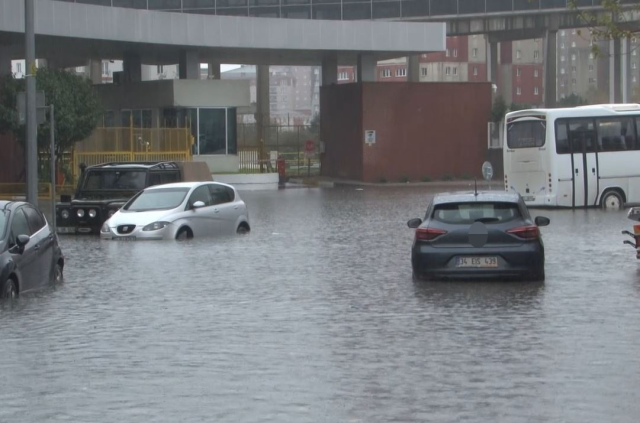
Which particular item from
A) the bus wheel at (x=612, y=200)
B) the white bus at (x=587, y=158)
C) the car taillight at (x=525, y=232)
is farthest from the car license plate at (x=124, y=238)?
the bus wheel at (x=612, y=200)

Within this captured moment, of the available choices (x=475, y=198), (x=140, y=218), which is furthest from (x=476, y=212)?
(x=140, y=218)

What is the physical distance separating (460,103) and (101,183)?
105 feet

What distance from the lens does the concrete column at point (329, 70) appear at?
201 feet

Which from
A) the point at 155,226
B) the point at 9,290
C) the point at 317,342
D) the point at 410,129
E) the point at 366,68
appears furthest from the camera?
the point at 366,68

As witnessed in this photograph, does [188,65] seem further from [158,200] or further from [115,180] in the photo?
[158,200]

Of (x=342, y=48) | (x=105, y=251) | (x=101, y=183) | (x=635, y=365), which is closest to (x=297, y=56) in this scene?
(x=342, y=48)

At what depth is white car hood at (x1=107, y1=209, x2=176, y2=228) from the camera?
2536cm

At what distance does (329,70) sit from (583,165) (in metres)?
27.2

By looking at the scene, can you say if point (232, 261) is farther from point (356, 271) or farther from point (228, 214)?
point (228, 214)

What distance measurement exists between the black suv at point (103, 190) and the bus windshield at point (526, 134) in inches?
458

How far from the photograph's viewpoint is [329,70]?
61875mm

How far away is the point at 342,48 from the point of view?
5584 cm

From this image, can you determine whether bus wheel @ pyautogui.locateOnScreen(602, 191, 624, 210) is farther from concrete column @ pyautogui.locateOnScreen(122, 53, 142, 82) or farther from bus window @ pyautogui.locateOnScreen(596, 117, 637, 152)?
concrete column @ pyautogui.locateOnScreen(122, 53, 142, 82)

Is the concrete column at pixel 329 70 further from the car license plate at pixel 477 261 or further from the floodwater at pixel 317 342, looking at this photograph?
the car license plate at pixel 477 261
